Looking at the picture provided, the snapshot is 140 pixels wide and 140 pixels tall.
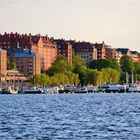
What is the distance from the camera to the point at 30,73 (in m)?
193

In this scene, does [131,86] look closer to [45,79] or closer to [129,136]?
Answer: [45,79]

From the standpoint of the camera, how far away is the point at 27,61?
7677 inches

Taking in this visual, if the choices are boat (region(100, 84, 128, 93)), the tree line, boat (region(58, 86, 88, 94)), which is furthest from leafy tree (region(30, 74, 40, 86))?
boat (region(100, 84, 128, 93))

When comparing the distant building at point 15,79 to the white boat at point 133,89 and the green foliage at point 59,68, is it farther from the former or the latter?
the white boat at point 133,89

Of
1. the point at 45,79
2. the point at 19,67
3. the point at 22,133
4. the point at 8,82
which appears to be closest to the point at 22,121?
the point at 22,133

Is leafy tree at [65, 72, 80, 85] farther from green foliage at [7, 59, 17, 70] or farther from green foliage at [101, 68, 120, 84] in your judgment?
green foliage at [7, 59, 17, 70]

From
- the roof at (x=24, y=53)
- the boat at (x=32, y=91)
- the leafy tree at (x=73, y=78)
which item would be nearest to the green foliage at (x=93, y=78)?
the leafy tree at (x=73, y=78)

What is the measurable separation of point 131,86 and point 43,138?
137255 mm

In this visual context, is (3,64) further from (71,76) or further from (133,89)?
(133,89)

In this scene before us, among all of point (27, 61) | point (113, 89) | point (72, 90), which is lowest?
point (72, 90)

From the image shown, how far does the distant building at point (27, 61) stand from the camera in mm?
193125

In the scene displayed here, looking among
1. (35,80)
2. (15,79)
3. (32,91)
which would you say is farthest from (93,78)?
(32,91)

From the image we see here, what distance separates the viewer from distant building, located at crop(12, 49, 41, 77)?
634ft

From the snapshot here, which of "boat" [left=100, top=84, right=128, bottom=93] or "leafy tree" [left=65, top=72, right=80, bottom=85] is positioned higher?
"leafy tree" [left=65, top=72, right=80, bottom=85]
